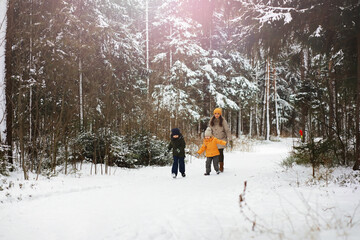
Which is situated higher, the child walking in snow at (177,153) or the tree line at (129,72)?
the tree line at (129,72)

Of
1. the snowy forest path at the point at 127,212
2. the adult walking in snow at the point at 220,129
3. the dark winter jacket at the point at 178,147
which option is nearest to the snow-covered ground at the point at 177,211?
the snowy forest path at the point at 127,212

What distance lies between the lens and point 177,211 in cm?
396

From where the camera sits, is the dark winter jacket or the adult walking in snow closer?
the dark winter jacket

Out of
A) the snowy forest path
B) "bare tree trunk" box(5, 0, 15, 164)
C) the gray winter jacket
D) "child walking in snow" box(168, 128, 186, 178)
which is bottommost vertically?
the snowy forest path

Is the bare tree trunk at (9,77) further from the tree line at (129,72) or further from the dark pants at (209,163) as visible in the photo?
the dark pants at (209,163)

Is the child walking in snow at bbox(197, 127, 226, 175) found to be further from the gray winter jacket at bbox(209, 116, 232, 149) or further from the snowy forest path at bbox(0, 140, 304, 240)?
the snowy forest path at bbox(0, 140, 304, 240)

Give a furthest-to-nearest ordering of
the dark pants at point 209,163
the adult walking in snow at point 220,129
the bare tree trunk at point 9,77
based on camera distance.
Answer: the adult walking in snow at point 220,129 < the dark pants at point 209,163 < the bare tree trunk at point 9,77

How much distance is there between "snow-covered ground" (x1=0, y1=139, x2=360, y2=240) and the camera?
115 inches

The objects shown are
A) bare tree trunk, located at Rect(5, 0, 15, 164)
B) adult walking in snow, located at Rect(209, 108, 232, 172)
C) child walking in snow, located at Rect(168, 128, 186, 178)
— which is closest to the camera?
bare tree trunk, located at Rect(5, 0, 15, 164)

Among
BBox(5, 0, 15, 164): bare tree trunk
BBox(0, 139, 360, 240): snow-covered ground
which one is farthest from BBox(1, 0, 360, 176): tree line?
BBox(0, 139, 360, 240): snow-covered ground

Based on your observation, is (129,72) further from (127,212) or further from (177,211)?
(177,211)

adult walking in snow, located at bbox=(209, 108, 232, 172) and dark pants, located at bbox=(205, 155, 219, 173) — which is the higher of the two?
adult walking in snow, located at bbox=(209, 108, 232, 172)

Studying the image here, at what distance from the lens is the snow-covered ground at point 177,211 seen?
2928 mm

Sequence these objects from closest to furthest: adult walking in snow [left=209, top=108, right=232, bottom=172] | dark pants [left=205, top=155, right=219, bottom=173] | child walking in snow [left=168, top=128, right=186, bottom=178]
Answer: child walking in snow [left=168, top=128, right=186, bottom=178] < dark pants [left=205, top=155, right=219, bottom=173] < adult walking in snow [left=209, top=108, right=232, bottom=172]
